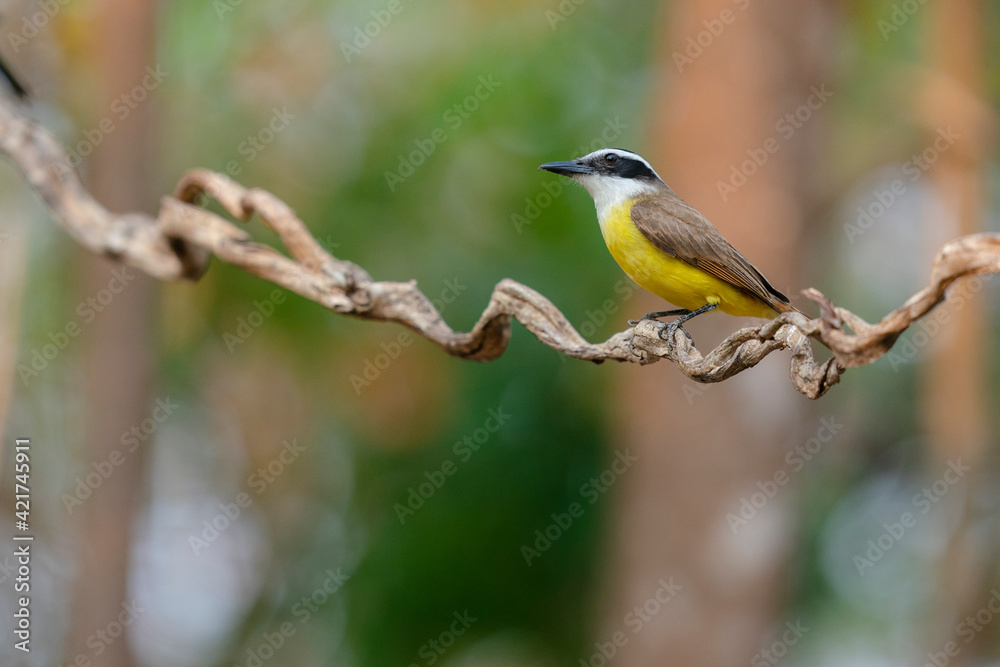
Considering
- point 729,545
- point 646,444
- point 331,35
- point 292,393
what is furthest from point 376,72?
point 729,545

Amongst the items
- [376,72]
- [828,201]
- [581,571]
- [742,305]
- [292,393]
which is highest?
[828,201]

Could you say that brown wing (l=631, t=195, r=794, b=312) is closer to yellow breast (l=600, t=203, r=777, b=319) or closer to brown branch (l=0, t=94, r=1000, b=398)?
yellow breast (l=600, t=203, r=777, b=319)

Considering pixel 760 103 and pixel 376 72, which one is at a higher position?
pixel 760 103

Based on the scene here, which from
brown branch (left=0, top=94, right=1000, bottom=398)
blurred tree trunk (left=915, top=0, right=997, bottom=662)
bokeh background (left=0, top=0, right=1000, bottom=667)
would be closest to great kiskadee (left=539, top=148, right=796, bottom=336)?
brown branch (left=0, top=94, right=1000, bottom=398)

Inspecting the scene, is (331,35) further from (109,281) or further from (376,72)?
(109,281)

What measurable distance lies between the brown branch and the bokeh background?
85.5 inches

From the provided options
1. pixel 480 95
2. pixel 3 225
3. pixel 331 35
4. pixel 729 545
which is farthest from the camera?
pixel 331 35

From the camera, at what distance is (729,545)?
199 inches

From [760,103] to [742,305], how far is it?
119 inches

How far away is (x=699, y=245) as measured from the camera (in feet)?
8.80

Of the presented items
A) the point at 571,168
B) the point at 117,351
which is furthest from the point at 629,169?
the point at 117,351

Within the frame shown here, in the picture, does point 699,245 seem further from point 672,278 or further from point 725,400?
point 725,400

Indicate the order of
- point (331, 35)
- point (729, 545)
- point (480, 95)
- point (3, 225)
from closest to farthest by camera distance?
point (729, 545)
point (3, 225)
point (480, 95)
point (331, 35)

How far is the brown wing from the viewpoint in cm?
258
